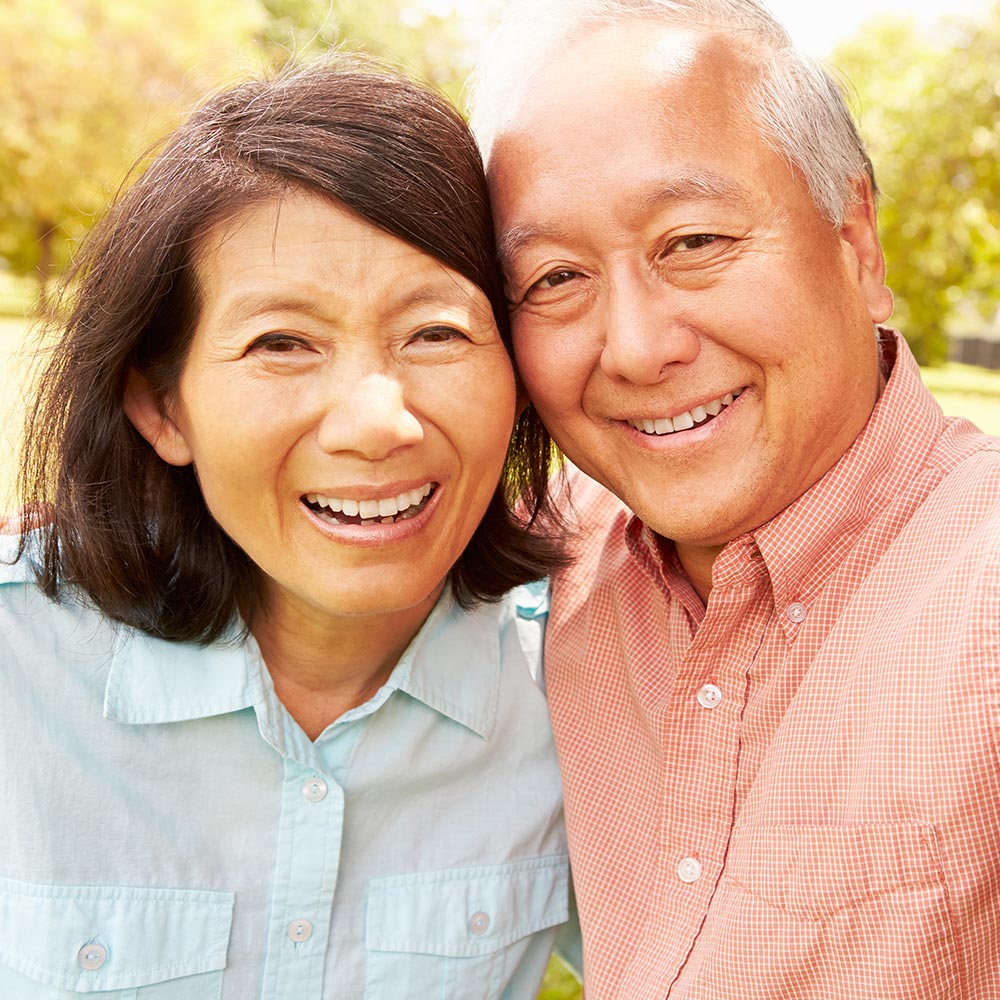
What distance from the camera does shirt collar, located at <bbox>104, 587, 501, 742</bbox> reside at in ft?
7.63

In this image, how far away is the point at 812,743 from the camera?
2.04 metres

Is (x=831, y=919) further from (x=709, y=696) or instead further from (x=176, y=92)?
(x=176, y=92)

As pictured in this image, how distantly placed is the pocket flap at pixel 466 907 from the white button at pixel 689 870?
18.6 inches

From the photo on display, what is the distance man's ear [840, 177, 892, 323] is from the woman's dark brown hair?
2.54 feet

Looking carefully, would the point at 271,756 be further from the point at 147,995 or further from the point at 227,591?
the point at 147,995

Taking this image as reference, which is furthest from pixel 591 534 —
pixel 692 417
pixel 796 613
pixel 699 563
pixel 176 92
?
pixel 176 92

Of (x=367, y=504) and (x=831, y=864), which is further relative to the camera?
(x=367, y=504)

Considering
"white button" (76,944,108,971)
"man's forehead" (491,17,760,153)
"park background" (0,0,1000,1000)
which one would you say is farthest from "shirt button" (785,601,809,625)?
"park background" (0,0,1000,1000)

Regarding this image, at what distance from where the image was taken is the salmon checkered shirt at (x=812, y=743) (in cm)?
186

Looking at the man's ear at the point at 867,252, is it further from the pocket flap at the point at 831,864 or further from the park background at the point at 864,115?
the park background at the point at 864,115

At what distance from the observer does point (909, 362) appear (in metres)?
2.46

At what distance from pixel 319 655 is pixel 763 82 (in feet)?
4.99

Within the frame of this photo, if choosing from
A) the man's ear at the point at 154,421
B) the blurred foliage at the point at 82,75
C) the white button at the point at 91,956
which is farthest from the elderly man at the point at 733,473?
the blurred foliage at the point at 82,75

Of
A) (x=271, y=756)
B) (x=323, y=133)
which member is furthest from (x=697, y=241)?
(x=271, y=756)
